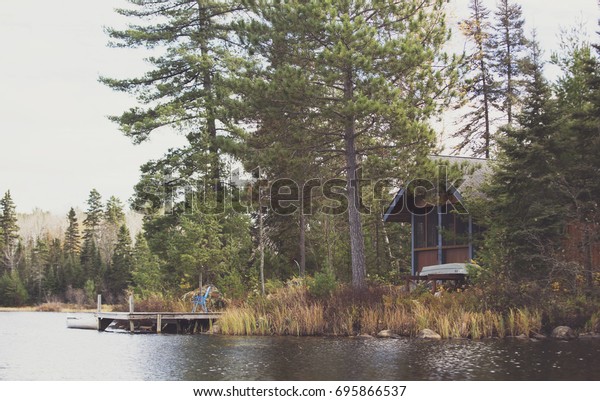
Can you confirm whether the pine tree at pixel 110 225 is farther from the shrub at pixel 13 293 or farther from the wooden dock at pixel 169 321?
the wooden dock at pixel 169 321

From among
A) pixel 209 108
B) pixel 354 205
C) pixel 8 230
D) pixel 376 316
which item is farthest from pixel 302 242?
pixel 8 230

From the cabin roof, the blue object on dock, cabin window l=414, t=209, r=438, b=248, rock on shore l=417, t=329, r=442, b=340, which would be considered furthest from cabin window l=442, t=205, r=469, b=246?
the blue object on dock

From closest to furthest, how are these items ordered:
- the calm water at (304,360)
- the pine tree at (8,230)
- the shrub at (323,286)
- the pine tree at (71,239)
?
the calm water at (304,360), the shrub at (323,286), the pine tree at (8,230), the pine tree at (71,239)

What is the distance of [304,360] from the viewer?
55.7 ft

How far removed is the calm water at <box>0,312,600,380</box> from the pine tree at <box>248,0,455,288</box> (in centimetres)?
674

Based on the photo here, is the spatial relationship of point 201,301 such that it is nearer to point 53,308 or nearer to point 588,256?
point 588,256

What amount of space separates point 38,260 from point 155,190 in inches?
1673

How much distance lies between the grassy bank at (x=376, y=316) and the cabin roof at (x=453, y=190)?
4593 millimetres

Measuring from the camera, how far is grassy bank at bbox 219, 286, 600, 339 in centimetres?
2156

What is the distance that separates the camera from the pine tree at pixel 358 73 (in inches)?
951

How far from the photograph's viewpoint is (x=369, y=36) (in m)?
24.2

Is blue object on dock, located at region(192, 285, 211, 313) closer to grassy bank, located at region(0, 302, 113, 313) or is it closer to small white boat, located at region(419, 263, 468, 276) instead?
small white boat, located at region(419, 263, 468, 276)

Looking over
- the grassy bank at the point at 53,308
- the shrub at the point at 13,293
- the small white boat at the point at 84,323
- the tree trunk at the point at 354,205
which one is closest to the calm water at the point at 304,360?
the tree trunk at the point at 354,205
